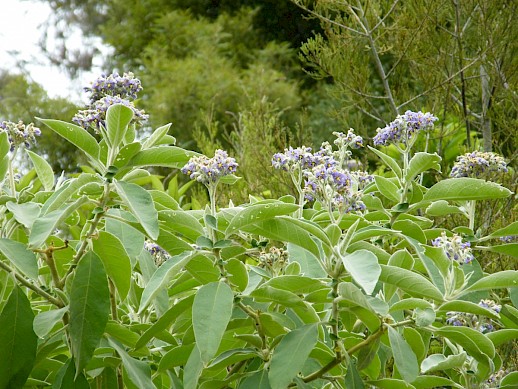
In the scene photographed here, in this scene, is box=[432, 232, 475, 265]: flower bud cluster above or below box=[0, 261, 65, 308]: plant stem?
below

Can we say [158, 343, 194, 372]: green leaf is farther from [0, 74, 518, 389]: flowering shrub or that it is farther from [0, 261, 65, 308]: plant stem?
[0, 261, 65, 308]: plant stem

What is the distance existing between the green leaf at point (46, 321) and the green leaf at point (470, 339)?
832 millimetres

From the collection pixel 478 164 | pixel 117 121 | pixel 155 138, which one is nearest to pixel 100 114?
pixel 155 138

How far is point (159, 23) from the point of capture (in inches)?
712

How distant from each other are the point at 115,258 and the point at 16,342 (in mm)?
283

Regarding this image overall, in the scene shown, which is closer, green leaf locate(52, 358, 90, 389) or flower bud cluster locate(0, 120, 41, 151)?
green leaf locate(52, 358, 90, 389)

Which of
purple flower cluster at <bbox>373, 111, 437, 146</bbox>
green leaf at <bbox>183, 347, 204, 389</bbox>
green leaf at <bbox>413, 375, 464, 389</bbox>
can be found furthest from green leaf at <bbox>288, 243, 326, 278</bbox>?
purple flower cluster at <bbox>373, 111, 437, 146</bbox>

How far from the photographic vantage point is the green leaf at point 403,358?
1766 millimetres

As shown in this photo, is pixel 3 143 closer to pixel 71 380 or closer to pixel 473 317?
pixel 71 380

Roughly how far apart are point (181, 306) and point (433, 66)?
3.65 m

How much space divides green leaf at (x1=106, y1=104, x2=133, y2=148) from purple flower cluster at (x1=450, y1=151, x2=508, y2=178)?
120cm

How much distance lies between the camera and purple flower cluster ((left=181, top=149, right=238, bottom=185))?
6.23 feet

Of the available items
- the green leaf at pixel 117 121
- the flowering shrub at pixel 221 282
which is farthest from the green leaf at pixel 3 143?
the green leaf at pixel 117 121

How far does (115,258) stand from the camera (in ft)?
6.19
